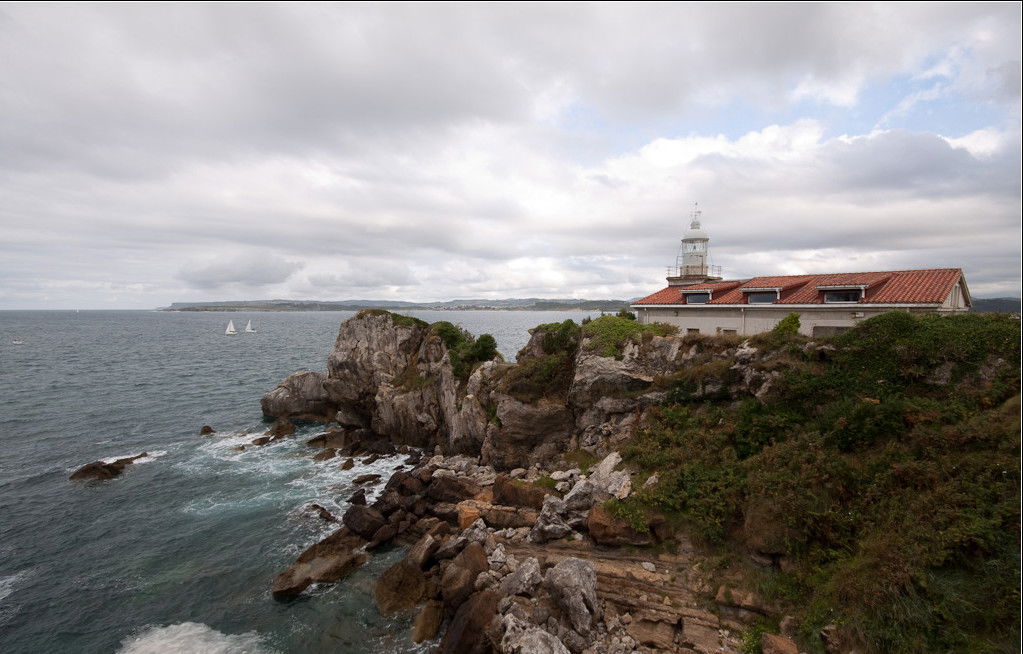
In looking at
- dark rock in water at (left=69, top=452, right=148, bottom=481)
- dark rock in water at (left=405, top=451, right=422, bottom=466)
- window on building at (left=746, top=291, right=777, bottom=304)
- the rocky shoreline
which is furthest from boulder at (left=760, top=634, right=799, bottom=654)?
dark rock in water at (left=69, top=452, right=148, bottom=481)

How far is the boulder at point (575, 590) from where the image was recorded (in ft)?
46.5

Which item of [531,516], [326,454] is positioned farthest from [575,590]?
[326,454]

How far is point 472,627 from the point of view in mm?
14391

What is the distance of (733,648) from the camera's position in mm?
A: 12914

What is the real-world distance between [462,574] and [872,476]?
50.8ft

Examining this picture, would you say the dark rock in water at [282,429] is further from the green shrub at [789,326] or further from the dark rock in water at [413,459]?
the green shrub at [789,326]

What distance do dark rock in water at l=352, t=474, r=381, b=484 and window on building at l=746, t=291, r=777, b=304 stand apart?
27818 mm

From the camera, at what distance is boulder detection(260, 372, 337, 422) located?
45094 millimetres

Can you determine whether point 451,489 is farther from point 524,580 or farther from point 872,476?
point 872,476

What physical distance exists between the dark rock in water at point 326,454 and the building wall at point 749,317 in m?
26.7

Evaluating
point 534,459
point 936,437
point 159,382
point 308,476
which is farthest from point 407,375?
point 159,382

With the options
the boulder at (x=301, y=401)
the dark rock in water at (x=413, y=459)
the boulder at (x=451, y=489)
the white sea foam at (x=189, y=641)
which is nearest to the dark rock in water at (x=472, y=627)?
the white sea foam at (x=189, y=641)

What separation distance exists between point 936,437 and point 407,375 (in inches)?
1365

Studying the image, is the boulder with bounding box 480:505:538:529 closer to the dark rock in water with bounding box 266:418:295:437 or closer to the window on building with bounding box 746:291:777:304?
the window on building with bounding box 746:291:777:304
